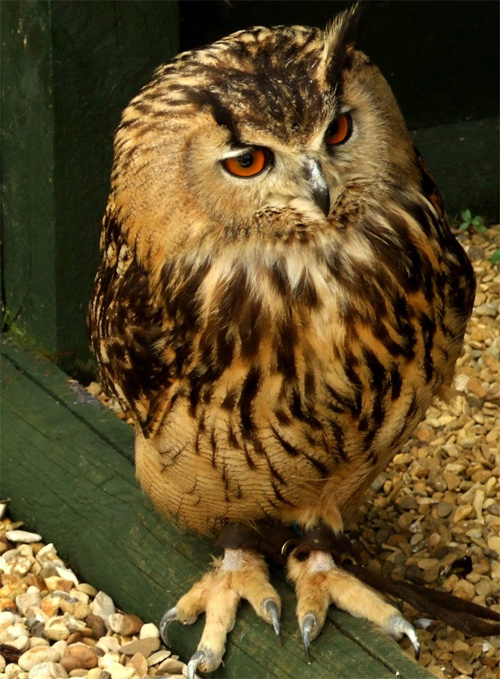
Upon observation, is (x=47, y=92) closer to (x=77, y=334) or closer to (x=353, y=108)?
A: (x=77, y=334)

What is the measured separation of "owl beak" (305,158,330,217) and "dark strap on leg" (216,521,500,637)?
2.95 feet

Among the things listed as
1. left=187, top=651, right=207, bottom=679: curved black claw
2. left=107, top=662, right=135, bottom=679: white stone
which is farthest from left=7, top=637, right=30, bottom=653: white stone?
left=187, top=651, right=207, bottom=679: curved black claw

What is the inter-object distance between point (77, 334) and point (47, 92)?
2.29 ft

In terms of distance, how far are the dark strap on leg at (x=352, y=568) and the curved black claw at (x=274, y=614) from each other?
0.56 ft

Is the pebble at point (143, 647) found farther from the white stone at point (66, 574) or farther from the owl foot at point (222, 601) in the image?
the white stone at point (66, 574)

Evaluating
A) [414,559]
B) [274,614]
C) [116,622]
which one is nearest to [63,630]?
[116,622]

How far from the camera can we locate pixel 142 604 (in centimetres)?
264

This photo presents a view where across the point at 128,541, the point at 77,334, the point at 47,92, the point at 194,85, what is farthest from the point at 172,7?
the point at 128,541

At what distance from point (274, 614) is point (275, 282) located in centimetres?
73

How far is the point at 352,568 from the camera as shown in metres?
2.60

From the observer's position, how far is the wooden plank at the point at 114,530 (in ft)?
7.53

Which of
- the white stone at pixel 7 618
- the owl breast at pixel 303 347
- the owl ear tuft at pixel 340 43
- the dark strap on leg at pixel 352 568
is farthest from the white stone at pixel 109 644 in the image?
the owl ear tuft at pixel 340 43

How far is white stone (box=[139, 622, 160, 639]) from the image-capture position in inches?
102

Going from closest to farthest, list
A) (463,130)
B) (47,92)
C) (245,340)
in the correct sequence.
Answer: (245,340), (47,92), (463,130)
